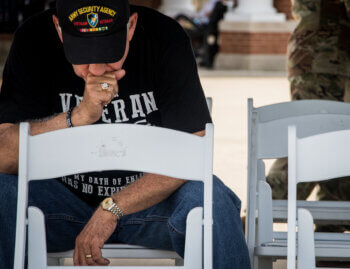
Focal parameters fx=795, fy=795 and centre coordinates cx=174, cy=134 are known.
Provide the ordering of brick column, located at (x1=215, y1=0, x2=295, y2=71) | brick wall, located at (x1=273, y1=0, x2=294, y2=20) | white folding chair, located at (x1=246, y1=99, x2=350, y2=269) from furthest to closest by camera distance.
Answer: brick wall, located at (x1=273, y1=0, x2=294, y2=20), brick column, located at (x1=215, y1=0, x2=295, y2=71), white folding chair, located at (x1=246, y1=99, x2=350, y2=269)

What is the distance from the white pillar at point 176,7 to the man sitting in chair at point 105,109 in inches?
555

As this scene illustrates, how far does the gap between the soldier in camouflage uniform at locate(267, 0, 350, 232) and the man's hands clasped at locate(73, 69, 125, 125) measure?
173cm

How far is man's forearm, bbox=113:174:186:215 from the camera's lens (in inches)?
99.7

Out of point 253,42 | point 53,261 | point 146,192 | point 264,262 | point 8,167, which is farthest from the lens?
point 253,42

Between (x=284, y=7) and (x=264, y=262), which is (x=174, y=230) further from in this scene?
(x=284, y=7)

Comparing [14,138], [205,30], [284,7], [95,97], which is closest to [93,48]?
[95,97]

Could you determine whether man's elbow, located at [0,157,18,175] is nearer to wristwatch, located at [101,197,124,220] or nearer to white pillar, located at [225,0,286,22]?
wristwatch, located at [101,197,124,220]

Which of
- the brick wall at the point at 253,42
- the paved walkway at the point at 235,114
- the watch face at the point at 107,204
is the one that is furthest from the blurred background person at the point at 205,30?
the watch face at the point at 107,204

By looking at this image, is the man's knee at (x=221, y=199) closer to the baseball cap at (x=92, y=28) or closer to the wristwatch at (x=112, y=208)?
the wristwatch at (x=112, y=208)

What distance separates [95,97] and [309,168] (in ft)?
2.58

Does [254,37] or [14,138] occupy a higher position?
[254,37]

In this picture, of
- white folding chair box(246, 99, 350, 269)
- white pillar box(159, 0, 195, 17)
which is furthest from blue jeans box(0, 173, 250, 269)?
white pillar box(159, 0, 195, 17)

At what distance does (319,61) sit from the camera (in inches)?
170

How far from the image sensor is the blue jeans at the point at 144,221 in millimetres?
2465
